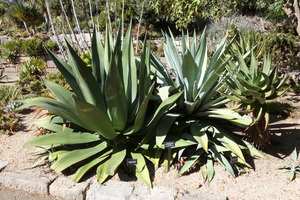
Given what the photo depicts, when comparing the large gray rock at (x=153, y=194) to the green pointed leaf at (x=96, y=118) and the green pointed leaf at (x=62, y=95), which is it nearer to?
the green pointed leaf at (x=96, y=118)

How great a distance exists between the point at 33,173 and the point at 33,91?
2.92m

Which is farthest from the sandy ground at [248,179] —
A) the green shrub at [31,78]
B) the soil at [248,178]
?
the green shrub at [31,78]

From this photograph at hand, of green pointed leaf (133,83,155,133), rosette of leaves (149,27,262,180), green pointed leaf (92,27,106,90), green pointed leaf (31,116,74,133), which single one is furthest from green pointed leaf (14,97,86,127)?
rosette of leaves (149,27,262,180)

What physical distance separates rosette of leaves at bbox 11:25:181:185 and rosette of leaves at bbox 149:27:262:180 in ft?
0.85

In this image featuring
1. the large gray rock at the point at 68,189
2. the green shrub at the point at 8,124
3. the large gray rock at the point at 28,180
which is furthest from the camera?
the green shrub at the point at 8,124

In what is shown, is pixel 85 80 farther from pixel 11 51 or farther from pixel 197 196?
pixel 11 51

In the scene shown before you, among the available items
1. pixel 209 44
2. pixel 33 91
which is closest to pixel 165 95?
pixel 33 91

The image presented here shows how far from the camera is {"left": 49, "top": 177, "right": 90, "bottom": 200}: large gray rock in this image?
251cm

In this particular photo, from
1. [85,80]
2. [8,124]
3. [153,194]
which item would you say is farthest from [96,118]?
[8,124]

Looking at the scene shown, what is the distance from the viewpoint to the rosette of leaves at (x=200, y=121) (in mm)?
2691

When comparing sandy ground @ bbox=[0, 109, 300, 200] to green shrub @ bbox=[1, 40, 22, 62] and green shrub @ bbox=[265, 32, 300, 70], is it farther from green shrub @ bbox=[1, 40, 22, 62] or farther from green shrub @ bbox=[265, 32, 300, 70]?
green shrub @ bbox=[1, 40, 22, 62]

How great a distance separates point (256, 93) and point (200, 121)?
0.71 metres

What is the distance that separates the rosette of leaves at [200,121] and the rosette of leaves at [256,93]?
0.40 ft

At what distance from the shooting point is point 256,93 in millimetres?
2627
